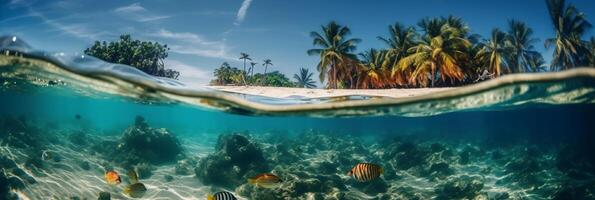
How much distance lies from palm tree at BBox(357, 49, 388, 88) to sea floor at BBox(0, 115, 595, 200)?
25.4 meters

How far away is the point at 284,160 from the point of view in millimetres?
20578

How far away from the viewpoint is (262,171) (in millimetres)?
16250

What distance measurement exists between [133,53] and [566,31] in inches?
2339

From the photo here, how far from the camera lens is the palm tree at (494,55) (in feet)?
135

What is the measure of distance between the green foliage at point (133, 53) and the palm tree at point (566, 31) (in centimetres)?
5610

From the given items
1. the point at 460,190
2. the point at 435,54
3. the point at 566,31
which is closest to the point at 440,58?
the point at 435,54

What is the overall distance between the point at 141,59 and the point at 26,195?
46.4m

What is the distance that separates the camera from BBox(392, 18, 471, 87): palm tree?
1618 inches

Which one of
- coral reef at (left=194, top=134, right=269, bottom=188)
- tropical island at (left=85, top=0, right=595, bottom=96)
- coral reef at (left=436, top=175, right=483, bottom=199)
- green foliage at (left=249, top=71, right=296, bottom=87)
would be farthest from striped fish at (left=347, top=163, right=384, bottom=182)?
green foliage at (left=249, top=71, right=296, bottom=87)

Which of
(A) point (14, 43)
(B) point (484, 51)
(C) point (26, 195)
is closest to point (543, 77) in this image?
(A) point (14, 43)

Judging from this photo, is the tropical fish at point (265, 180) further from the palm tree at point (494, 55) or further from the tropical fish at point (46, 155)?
the palm tree at point (494, 55)

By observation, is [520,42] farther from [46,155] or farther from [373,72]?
[46,155]

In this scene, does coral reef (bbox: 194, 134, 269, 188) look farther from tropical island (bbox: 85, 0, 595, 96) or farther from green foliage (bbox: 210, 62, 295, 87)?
green foliage (bbox: 210, 62, 295, 87)

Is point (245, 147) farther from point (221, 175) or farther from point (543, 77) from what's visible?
point (543, 77)
